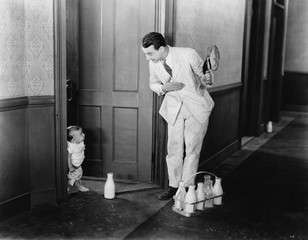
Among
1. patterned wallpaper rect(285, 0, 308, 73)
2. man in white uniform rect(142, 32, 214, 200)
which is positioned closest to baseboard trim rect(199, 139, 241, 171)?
man in white uniform rect(142, 32, 214, 200)

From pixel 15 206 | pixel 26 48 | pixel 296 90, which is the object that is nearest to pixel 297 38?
pixel 296 90

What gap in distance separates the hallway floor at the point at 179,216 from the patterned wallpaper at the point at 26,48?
1026mm

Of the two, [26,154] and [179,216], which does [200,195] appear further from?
[26,154]

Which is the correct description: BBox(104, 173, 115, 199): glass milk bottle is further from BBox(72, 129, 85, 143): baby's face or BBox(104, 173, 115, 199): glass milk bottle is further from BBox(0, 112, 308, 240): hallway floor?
BBox(72, 129, 85, 143): baby's face

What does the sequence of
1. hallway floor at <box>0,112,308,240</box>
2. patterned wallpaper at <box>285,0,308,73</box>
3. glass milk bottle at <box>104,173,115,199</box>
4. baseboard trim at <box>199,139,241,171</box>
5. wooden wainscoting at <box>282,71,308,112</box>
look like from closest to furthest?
hallway floor at <box>0,112,308,240</box>
glass milk bottle at <box>104,173,115,199</box>
baseboard trim at <box>199,139,241,171</box>
patterned wallpaper at <box>285,0,308,73</box>
wooden wainscoting at <box>282,71,308,112</box>

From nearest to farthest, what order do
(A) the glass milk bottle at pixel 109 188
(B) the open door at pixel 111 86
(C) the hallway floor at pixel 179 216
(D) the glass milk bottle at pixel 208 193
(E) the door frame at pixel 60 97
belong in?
(C) the hallway floor at pixel 179 216 < (E) the door frame at pixel 60 97 < (D) the glass milk bottle at pixel 208 193 < (A) the glass milk bottle at pixel 109 188 < (B) the open door at pixel 111 86

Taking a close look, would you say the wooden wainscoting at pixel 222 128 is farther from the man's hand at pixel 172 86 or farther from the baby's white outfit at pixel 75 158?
the baby's white outfit at pixel 75 158

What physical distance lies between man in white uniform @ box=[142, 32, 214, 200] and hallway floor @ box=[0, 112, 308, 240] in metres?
0.36

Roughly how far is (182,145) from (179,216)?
0.67 meters

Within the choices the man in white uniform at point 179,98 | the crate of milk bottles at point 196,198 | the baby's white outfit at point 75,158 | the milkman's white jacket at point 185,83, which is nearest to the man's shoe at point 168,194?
the man in white uniform at point 179,98

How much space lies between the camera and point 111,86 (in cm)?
463

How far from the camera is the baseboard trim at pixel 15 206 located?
359 centimetres

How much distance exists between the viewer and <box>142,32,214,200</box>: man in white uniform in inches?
153

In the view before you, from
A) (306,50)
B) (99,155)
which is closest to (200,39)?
(99,155)
